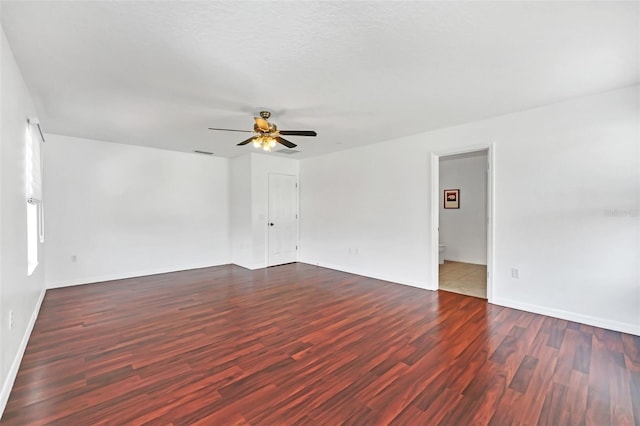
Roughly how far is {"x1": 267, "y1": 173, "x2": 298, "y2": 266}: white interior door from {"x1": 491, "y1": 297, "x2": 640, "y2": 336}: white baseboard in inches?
165

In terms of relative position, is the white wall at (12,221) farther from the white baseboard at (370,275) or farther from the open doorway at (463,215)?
the open doorway at (463,215)

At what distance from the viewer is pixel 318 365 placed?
2344mm

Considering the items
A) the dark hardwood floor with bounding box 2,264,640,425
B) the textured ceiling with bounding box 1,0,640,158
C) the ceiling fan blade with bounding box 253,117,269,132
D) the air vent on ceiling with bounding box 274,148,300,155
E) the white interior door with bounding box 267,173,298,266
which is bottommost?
the dark hardwood floor with bounding box 2,264,640,425

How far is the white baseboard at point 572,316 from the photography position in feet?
9.55

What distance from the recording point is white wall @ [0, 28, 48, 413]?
6.41 ft

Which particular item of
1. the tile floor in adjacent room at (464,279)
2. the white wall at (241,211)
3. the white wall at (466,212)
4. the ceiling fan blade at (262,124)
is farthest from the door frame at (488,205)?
the white wall at (241,211)

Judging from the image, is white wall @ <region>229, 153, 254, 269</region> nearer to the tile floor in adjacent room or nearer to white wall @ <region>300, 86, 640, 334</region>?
white wall @ <region>300, 86, 640, 334</region>

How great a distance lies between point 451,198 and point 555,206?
3.70 m

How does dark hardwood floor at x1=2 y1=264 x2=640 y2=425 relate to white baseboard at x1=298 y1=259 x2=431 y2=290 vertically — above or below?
below

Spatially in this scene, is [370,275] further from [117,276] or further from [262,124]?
[117,276]

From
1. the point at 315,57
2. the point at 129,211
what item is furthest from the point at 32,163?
the point at 315,57

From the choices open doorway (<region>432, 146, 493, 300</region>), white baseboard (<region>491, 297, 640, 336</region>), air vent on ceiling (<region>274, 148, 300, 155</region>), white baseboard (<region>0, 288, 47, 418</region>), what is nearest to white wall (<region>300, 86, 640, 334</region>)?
white baseboard (<region>491, 297, 640, 336</region>)

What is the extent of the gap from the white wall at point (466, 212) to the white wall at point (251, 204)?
158 inches

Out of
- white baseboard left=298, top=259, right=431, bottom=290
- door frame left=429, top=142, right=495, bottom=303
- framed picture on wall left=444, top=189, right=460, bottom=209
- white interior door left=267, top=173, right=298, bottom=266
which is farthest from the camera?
framed picture on wall left=444, top=189, right=460, bottom=209
